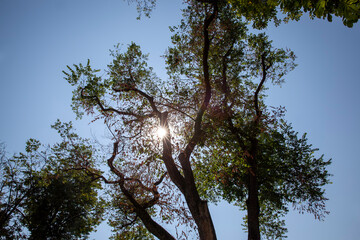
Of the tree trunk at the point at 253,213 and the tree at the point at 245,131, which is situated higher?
the tree at the point at 245,131

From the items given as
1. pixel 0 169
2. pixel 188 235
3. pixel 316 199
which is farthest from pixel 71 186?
pixel 316 199

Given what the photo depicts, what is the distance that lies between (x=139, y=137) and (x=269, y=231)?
44.8 feet

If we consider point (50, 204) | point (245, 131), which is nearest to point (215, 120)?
point (245, 131)

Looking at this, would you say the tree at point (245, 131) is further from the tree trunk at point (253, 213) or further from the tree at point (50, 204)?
the tree at point (50, 204)

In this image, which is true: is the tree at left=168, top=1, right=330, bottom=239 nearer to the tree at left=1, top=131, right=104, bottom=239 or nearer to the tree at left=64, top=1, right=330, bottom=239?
the tree at left=64, top=1, right=330, bottom=239

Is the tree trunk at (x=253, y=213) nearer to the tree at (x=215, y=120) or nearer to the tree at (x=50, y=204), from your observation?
the tree at (x=215, y=120)

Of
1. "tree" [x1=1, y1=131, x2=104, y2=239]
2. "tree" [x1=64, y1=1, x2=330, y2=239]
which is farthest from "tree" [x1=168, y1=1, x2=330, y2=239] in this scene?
"tree" [x1=1, y1=131, x2=104, y2=239]

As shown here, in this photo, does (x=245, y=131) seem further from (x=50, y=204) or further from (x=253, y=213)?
(x=50, y=204)

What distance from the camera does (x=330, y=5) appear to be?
339cm

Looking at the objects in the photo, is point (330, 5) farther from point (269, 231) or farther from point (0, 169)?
point (0, 169)

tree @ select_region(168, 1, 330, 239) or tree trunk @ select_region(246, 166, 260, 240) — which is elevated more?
tree @ select_region(168, 1, 330, 239)

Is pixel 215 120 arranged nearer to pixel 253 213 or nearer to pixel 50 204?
pixel 253 213

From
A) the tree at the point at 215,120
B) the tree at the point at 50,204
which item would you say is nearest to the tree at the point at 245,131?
the tree at the point at 215,120

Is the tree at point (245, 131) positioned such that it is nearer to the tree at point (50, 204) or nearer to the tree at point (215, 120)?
the tree at point (215, 120)
